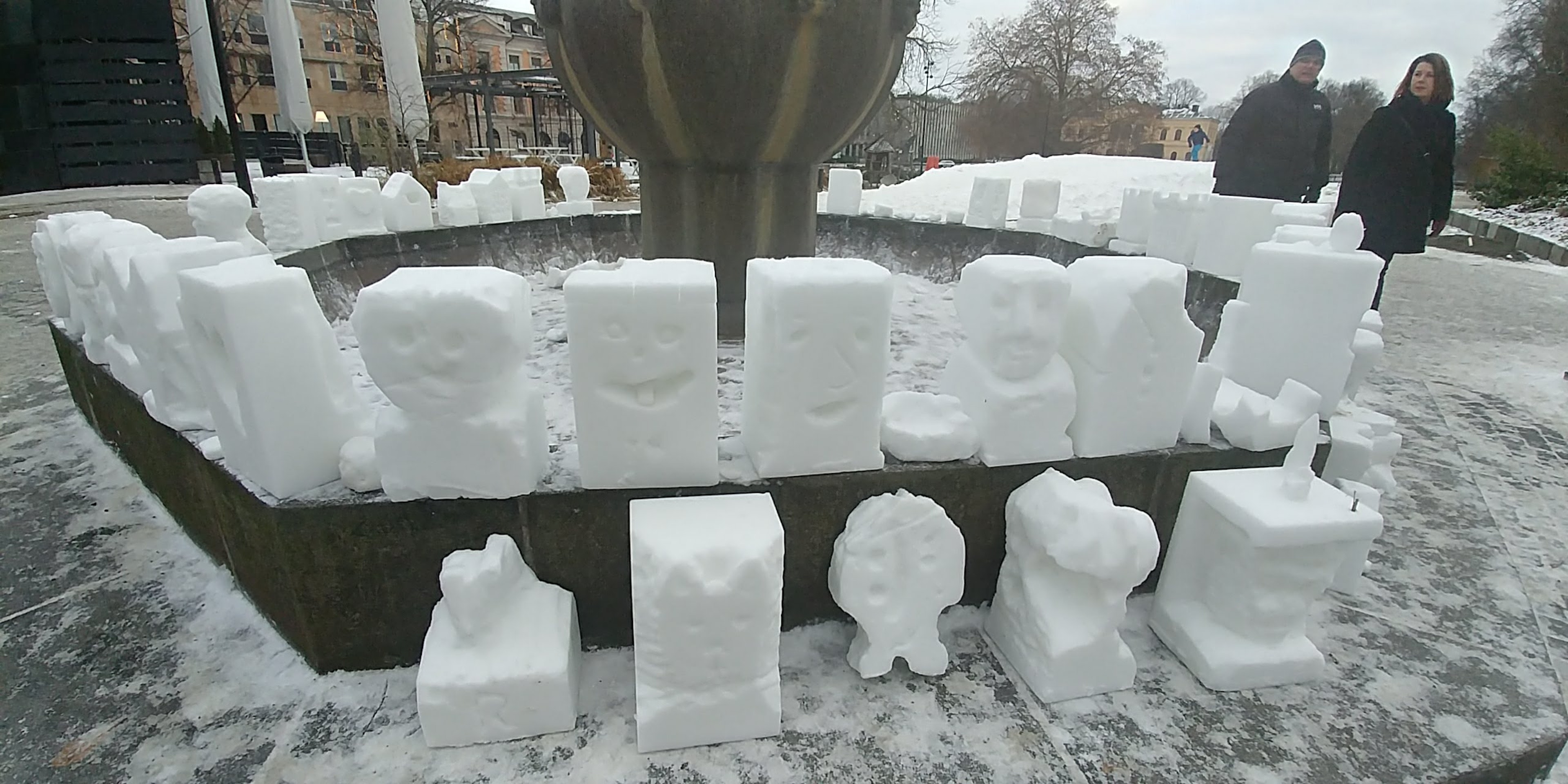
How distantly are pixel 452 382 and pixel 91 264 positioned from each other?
6.66 feet

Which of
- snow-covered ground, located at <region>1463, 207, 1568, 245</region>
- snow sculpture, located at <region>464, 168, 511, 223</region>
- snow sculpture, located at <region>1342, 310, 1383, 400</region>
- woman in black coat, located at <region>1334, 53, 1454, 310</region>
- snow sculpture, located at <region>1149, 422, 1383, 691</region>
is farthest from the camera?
snow-covered ground, located at <region>1463, 207, 1568, 245</region>

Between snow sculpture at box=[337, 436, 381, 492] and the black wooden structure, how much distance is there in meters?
17.9

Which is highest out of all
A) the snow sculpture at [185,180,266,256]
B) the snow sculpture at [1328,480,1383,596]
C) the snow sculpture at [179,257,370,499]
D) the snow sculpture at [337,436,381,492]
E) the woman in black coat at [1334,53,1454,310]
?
the woman in black coat at [1334,53,1454,310]

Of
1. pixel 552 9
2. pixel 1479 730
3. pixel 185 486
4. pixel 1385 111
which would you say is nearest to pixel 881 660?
pixel 1479 730

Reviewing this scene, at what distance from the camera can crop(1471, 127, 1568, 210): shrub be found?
13258 millimetres

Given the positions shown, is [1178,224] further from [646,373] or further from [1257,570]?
[646,373]

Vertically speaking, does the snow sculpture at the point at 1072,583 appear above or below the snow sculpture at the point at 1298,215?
below

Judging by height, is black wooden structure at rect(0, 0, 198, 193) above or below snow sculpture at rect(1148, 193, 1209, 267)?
above

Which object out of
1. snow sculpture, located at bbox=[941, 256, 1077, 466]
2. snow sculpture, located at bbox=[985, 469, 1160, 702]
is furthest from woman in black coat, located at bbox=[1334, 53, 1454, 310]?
snow sculpture, located at bbox=[985, 469, 1160, 702]

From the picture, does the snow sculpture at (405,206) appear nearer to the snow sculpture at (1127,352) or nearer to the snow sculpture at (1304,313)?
the snow sculpture at (1127,352)

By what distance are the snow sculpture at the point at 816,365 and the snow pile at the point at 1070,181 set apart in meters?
9.03

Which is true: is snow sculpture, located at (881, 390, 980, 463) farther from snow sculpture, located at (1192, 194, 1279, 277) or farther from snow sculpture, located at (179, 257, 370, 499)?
snow sculpture, located at (1192, 194, 1279, 277)

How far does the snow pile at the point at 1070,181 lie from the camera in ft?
38.3

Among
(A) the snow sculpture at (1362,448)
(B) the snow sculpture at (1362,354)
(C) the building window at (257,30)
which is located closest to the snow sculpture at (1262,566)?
(A) the snow sculpture at (1362,448)
